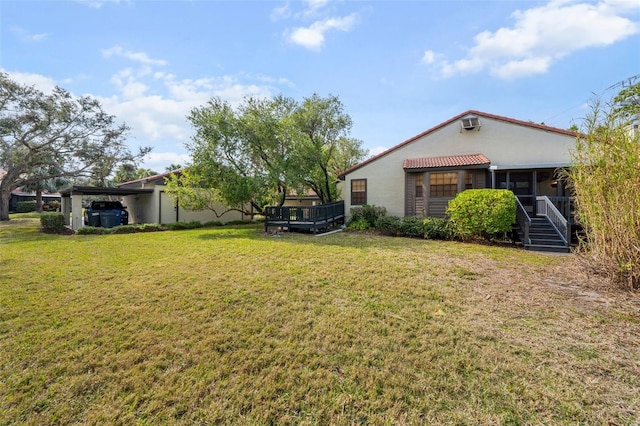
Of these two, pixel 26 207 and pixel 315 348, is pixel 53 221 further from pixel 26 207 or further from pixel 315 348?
pixel 26 207

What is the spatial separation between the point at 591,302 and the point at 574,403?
9.43 ft

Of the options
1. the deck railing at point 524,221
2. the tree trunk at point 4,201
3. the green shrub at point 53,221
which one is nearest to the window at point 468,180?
the deck railing at point 524,221

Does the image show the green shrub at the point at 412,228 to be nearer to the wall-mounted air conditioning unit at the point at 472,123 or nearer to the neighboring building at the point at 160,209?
the wall-mounted air conditioning unit at the point at 472,123

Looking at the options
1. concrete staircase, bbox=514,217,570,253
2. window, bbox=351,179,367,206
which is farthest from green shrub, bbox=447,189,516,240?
window, bbox=351,179,367,206

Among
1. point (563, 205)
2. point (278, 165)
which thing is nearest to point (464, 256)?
point (563, 205)

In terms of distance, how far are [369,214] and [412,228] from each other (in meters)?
A: 2.95

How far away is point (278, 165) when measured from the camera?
42.3 ft

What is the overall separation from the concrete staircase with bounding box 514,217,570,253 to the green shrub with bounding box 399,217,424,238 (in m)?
3.34

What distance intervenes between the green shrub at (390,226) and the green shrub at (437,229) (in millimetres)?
1084

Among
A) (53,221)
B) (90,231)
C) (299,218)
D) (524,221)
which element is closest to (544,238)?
(524,221)

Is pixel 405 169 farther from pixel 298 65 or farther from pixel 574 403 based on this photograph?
pixel 574 403

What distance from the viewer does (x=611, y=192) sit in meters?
4.32

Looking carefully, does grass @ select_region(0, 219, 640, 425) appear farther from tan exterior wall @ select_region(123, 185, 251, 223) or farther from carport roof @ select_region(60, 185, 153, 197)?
tan exterior wall @ select_region(123, 185, 251, 223)

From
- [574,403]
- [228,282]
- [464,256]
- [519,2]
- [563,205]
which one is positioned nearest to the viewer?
[574,403]
